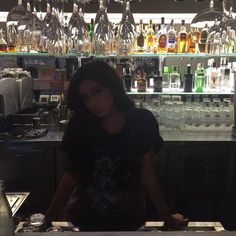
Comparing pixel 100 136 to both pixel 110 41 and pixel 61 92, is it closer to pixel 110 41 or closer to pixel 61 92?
pixel 110 41

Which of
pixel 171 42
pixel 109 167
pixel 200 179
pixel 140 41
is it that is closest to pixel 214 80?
pixel 171 42

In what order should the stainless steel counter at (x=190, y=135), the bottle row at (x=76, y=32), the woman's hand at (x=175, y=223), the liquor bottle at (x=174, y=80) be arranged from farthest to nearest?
the liquor bottle at (x=174, y=80)
the stainless steel counter at (x=190, y=135)
the bottle row at (x=76, y=32)
the woman's hand at (x=175, y=223)

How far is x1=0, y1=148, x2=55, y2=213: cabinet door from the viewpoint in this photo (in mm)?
2805

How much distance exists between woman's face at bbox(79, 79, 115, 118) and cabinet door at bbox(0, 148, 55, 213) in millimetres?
1302

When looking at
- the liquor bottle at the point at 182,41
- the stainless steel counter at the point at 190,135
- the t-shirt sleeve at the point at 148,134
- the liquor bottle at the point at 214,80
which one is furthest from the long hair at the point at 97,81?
the liquor bottle at the point at 214,80

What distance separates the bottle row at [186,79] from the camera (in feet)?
11.0

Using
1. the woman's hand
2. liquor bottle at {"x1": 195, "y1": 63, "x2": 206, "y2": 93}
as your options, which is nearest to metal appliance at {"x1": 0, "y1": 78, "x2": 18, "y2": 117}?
liquor bottle at {"x1": 195, "y1": 63, "x2": 206, "y2": 93}

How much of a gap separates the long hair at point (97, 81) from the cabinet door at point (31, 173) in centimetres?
124

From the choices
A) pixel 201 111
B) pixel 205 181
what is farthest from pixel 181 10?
pixel 205 181

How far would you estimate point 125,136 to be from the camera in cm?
157

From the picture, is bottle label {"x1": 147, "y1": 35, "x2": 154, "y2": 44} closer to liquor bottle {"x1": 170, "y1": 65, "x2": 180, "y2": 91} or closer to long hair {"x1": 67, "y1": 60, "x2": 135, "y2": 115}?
liquor bottle {"x1": 170, "y1": 65, "x2": 180, "y2": 91}

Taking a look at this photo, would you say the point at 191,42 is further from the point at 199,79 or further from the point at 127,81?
the point at 127,81

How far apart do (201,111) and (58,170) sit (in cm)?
141

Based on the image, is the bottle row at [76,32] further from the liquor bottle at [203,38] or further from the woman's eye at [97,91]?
the liquor bottle at [203,38]
